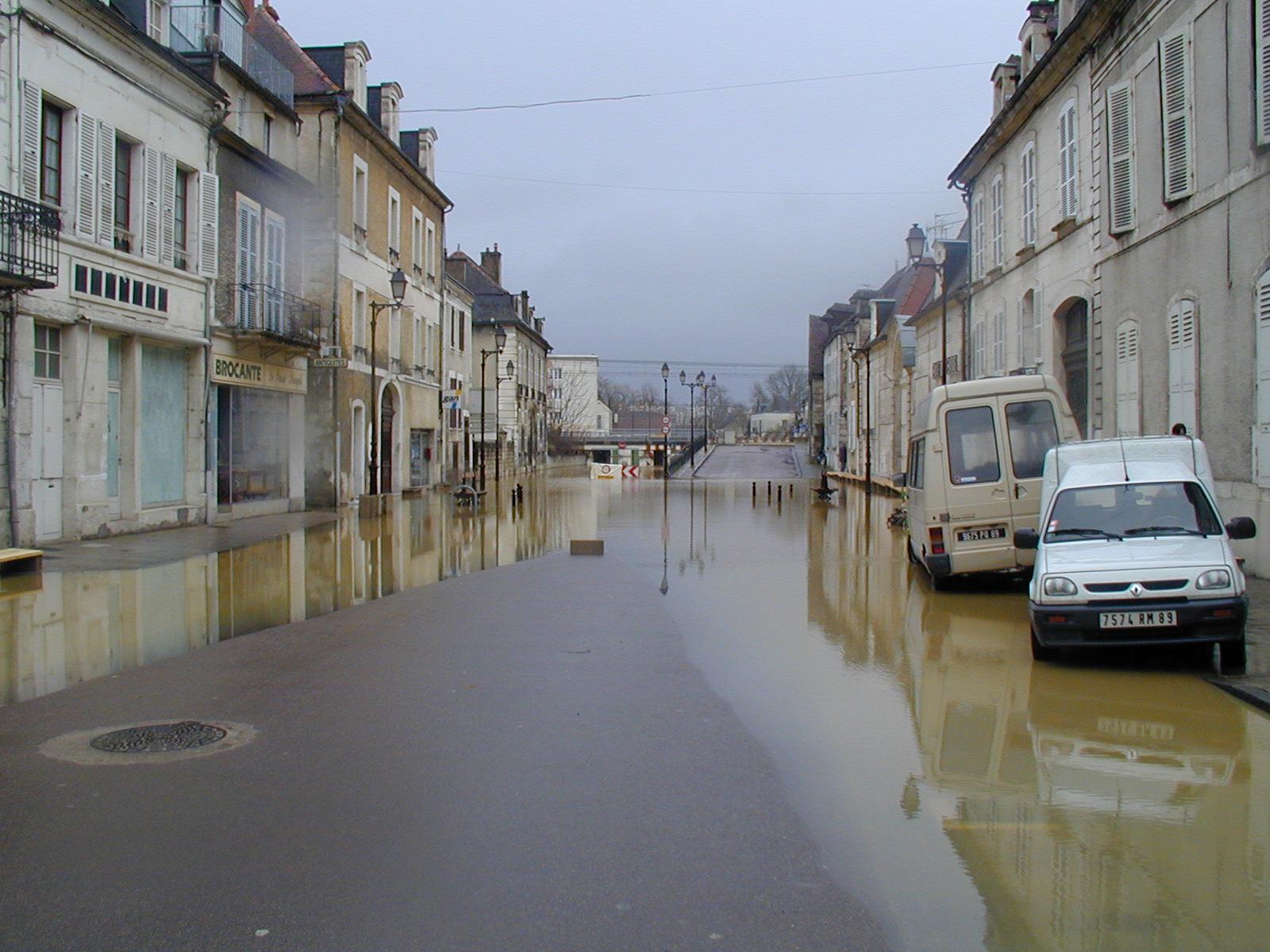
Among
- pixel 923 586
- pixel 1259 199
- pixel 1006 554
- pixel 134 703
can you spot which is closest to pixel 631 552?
pixel 923 586

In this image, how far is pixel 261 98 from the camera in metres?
26.1

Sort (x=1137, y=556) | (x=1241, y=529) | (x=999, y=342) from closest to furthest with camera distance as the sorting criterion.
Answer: (x=1137, y=556) → (x=1241, y=529) → (x=999, y=342)

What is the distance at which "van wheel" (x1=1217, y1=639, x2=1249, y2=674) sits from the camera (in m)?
8.23

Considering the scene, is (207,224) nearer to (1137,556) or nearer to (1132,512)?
(1132,512)

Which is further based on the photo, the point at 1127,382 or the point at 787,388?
the point at 787,388

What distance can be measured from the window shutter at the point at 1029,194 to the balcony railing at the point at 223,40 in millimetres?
17746

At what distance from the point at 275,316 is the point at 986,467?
60.1 ft

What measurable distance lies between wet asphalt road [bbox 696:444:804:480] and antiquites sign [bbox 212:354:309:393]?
1390 inches

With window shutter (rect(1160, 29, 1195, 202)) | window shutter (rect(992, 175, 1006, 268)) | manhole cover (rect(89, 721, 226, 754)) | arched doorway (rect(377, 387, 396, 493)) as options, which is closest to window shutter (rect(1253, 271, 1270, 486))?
window shutter (rect(1160, 29, 1195, 202))

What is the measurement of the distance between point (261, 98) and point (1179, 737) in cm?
2518

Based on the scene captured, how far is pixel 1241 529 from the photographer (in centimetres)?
869

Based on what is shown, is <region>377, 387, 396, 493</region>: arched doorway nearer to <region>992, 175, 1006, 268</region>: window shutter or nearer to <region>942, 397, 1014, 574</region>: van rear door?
<region>992, 175, 1006, 268</region>: window shutter

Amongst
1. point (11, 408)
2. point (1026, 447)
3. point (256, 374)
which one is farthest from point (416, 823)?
point (256, 374)

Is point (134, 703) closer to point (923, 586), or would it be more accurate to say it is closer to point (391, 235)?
point (923, 586)
